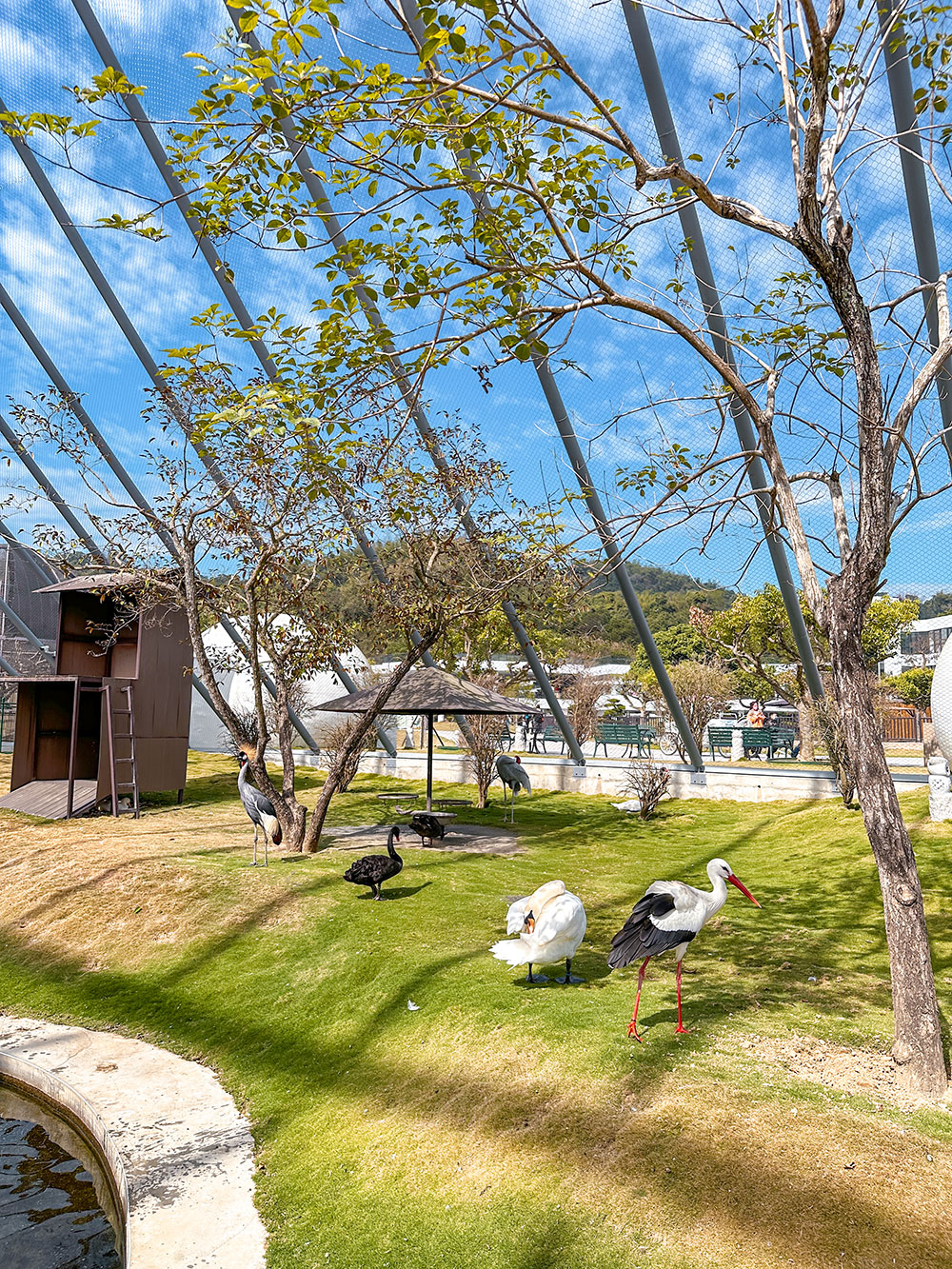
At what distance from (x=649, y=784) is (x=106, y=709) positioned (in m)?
7.42

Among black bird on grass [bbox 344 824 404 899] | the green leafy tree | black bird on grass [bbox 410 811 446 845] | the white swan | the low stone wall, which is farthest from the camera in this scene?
the green leafy tree

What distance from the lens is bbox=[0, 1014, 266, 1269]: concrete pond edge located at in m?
3.41

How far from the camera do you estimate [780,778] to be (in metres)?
12.2

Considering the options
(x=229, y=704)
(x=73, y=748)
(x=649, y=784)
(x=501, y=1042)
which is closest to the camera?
(x=501, y=1042)

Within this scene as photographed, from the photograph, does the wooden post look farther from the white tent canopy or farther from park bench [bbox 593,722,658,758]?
the white tent canopy

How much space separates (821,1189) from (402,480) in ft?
23.9

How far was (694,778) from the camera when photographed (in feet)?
42.7

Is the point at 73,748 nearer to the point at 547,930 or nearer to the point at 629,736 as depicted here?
the point at 547,930

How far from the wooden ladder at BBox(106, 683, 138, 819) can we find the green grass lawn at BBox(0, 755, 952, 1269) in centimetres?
219

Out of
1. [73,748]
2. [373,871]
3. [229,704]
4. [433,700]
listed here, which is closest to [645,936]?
[373,871]

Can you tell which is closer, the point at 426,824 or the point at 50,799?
the point at 426,824

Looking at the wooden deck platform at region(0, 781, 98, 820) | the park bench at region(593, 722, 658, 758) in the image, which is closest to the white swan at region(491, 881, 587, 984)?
the wooden deck platform at region(0, 781, 98, 820)

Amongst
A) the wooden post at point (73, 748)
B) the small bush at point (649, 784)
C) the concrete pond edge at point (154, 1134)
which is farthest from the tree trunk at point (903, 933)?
the wooden post at point (73, 748)

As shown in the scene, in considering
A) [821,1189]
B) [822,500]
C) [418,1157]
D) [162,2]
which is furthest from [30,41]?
[821,1189]
